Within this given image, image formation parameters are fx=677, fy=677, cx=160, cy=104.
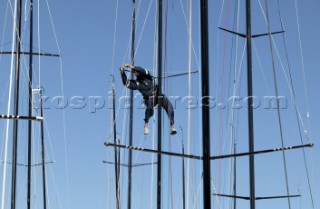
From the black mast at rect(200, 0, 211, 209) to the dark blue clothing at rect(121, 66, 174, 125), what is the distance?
4.07 meters

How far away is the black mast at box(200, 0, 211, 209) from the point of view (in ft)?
30.6

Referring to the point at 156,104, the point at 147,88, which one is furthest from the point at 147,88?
the point at 156,104

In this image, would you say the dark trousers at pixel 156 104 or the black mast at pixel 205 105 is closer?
the black mast at pixel 205 105

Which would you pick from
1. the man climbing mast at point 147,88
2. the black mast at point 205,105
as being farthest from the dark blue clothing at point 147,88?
the black mast at point 205,105

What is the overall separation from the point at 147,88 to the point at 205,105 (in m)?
4.69

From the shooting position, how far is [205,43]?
9820 millimetres

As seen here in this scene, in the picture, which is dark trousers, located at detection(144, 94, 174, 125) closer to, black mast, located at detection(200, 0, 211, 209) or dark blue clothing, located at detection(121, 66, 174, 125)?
dark blue clothing, located at detection(121, 66, 174, 125)

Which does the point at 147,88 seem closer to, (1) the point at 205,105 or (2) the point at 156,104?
(2) the point at 156,104

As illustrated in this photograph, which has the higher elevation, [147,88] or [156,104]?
[147,88]

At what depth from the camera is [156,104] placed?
560 inches

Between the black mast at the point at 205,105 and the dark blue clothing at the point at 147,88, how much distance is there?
407 cm

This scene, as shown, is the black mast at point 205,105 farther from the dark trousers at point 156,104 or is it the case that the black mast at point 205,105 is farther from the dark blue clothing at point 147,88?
the dark blue clothing at point 147,88

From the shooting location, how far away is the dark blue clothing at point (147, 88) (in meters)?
13.9

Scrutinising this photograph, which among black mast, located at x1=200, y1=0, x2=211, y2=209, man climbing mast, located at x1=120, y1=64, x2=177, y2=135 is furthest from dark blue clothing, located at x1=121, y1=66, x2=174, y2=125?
black mast, located at x1=200, y1=0, x2=211, y2=209
